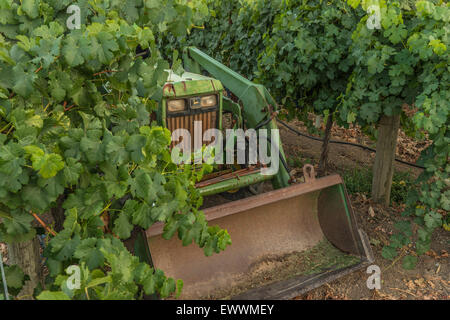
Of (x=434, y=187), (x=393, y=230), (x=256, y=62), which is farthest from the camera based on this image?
(x=256, y=62)

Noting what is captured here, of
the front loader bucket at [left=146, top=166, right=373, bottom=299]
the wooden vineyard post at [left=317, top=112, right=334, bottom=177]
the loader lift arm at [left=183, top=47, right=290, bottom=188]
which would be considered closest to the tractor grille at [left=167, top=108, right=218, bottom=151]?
the loader lift arm at [left=183, top=47, right=290, bottom=188]

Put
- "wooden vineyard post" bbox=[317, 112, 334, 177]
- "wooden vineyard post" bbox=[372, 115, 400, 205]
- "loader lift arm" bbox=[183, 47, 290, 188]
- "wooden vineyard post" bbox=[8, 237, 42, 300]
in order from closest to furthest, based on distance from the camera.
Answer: "wooden vineyard post" bbox=[8, 237, 42, 300]
"loader lift arm" bbox=[183, 47, 290, 188]
"wooden vineyard post" bbox=[372, 115, 400, 205]
"wooden vineyard post" bbox=[317, 112, 334, 177]

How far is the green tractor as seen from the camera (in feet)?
10.3

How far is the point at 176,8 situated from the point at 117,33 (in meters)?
0.43

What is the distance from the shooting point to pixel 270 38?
5.15m

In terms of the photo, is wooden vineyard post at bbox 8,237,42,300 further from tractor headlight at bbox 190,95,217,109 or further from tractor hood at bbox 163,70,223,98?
tractor headlight at bbox 190,95,217,109

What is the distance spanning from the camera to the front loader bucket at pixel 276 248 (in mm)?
3129

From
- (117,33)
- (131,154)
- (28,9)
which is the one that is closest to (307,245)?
(131,154)

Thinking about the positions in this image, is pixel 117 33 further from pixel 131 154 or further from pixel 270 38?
pixel 270 38

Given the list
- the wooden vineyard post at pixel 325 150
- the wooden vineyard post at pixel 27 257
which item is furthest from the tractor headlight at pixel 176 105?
the wooden vineyard post at pixel 325 150

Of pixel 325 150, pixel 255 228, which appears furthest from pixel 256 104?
pixel 325 150

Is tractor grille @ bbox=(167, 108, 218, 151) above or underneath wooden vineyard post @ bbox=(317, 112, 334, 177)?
above

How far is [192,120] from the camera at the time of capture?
3.99 metres

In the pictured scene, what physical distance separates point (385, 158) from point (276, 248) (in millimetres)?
1859
